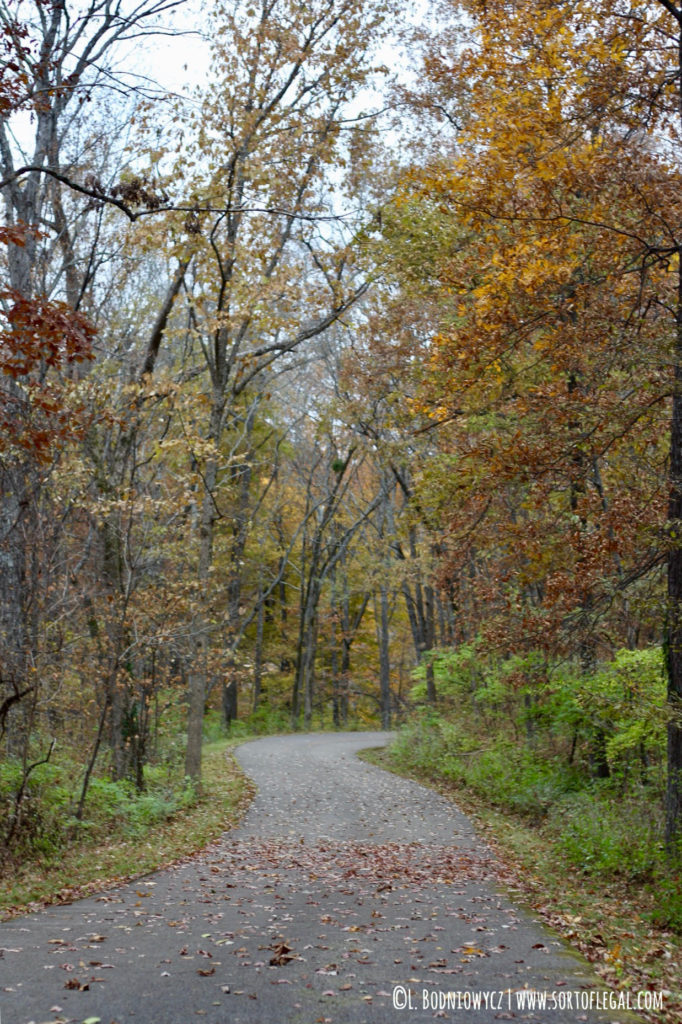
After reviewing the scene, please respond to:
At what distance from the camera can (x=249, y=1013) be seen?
4543mm

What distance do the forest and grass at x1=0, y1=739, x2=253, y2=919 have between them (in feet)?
0.62

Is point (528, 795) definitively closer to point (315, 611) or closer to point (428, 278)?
point (428, 278)

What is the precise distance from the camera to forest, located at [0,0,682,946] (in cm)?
854

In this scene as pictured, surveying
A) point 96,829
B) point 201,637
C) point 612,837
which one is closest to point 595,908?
point 612,837

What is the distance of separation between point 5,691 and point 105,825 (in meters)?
2.50

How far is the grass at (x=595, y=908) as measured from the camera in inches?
216

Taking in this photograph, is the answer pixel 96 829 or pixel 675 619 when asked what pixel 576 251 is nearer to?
pixel 675 619

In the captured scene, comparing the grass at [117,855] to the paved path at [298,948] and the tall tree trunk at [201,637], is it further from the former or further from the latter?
the tall tree trunk at [201,637]

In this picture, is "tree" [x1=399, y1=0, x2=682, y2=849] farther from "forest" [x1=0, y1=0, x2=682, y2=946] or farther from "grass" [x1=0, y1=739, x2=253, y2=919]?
"grass" [x1=0, y1=739, x2=253, y2=919]

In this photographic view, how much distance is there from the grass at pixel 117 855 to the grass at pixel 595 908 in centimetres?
394

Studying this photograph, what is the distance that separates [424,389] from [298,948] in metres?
9.02

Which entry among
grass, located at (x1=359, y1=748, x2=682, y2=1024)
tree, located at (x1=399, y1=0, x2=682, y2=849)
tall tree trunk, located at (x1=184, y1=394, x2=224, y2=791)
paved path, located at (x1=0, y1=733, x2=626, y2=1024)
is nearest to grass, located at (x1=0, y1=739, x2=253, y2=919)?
paved path, located at (x1=0, y1=733, x2=626, y2=1024)

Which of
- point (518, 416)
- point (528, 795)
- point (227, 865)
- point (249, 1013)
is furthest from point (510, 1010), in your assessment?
point (528, 795)

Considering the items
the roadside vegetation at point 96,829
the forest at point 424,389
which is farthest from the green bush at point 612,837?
the roadside vegetation at point 96,829
